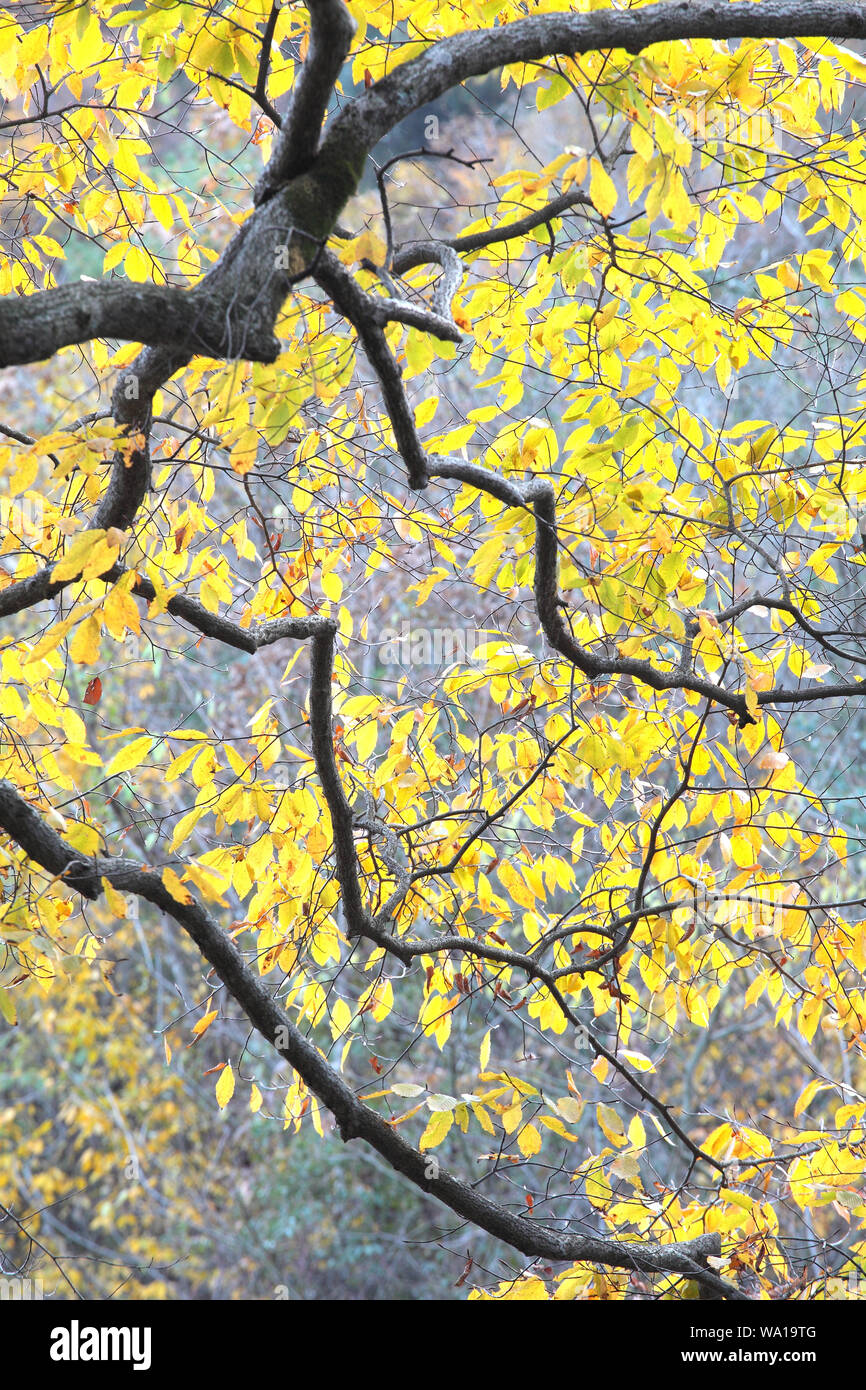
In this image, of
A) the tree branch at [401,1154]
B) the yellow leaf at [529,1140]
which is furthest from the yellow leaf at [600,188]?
the yellow leaf at [529,1140]

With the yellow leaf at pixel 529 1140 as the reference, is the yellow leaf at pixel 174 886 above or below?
above

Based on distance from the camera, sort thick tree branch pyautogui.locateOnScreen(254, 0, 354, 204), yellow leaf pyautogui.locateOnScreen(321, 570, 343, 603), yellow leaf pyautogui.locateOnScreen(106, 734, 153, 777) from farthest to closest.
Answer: yellow leaf pyautogui.locateOnScreen(321, 570, 343, 603) < yellow leaf pyautogui.locateOnScreen(106, 734, 153, 777) < thick tree branch pyautogui.locateOnScreen(254, 0, 354, 204)

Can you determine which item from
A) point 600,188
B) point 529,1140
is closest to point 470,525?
point 600,188

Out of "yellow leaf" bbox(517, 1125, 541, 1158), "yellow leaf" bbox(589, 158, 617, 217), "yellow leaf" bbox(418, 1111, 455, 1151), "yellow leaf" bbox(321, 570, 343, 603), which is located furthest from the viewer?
"yellow leaf" bbox(321, 570, 343, 603)

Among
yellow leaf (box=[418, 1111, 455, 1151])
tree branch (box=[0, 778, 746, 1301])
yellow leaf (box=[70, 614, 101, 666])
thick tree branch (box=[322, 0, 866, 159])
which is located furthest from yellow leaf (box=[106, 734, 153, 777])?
thick tree branch (box=[322, 0, 866, 159])

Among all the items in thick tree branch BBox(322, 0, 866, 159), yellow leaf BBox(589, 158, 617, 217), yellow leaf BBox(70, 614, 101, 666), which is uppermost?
thick tree branch BBox(322, 0, 866, 159)

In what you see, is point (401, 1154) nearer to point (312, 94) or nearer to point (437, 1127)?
point (437, 1127)

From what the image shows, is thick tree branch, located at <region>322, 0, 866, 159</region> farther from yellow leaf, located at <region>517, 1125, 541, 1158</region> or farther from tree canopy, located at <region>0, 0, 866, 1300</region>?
yellow leaf, located at <region>517, 1125, 541, 1158</region>

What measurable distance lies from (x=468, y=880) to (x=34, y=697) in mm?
913

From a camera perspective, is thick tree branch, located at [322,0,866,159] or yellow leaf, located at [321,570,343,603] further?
yellow leaf, located at [321,570,343,603]

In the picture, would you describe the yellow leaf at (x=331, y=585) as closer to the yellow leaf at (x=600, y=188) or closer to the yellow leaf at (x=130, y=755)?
the yellow leaf at (x=130, y=755)

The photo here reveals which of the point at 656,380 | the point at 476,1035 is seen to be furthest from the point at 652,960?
the point at 476,1035

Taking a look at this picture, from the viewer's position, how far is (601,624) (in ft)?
7.10

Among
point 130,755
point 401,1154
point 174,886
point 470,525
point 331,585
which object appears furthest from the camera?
point 470,525
